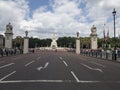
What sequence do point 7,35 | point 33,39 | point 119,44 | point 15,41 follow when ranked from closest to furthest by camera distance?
point 7,35, point 119,44, point 15,41, point 33,39

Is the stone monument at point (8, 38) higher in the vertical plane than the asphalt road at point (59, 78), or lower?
higher

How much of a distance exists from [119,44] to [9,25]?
260 feet

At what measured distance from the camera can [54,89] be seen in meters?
10.9

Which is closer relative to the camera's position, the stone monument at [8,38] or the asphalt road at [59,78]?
the asphalt road at [59,78]

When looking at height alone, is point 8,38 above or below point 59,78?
above

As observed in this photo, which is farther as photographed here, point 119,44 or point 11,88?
point 119,44

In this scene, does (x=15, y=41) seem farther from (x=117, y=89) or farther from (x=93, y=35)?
(x=117, y=89)

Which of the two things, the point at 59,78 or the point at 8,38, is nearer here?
the point at 59,78

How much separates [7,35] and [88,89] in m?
67.6

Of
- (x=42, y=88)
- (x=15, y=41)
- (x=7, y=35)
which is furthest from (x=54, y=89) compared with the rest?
(x=15, y=41)

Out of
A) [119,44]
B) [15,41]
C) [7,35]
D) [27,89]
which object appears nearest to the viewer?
[27,89]

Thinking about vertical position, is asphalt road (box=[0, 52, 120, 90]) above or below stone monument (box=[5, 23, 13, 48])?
below

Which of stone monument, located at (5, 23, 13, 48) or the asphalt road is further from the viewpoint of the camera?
stone monument, located at (5, 23, 13, 48)

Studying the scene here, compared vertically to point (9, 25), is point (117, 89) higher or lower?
lower
